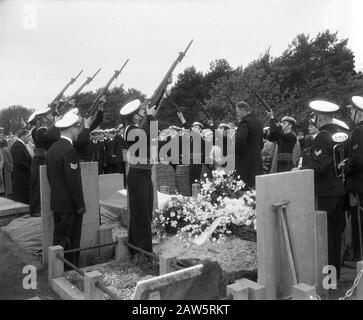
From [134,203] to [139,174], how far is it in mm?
390

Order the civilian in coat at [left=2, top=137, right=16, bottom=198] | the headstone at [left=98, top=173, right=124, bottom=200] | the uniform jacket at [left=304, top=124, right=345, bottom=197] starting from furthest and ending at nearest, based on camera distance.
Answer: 1. the civilian in coat at [left=2, top=137, right=16, bottom=198]
2. the headstone at [left=98, top=173, right=124, bottom=200]
3. the uniform jacket at [left=304, top=124, right=345, bottom=197]

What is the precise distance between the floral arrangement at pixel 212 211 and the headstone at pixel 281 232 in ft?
3.78

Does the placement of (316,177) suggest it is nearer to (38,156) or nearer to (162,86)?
(162,86)

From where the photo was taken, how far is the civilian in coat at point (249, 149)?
23.1 feet

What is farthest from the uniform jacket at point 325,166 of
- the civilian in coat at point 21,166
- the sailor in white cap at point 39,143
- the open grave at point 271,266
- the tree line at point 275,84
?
the tree line at point 275,84

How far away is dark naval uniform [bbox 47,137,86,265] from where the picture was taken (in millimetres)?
5305

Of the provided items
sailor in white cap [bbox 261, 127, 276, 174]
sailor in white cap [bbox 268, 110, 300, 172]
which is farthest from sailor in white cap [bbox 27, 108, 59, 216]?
sailor in white cap [bbox 261, 127, 276, 174]

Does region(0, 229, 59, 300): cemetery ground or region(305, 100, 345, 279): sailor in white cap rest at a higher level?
region(305, 100, 345, 279): sailor in white cap

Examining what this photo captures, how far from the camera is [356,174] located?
527 centimetres

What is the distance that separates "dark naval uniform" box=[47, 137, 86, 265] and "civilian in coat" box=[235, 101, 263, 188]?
289 centimetres

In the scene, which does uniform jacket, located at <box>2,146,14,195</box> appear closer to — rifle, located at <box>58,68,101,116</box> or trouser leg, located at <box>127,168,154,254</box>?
rifle, located at <box>58,68,101,116</box>

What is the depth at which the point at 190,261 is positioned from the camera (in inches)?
186

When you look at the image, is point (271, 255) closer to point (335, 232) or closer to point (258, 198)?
point (258, 198)

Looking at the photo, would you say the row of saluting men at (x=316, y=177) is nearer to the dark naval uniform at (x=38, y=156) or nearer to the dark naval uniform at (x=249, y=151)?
the dark naval uniform at (x=38, y=156)
